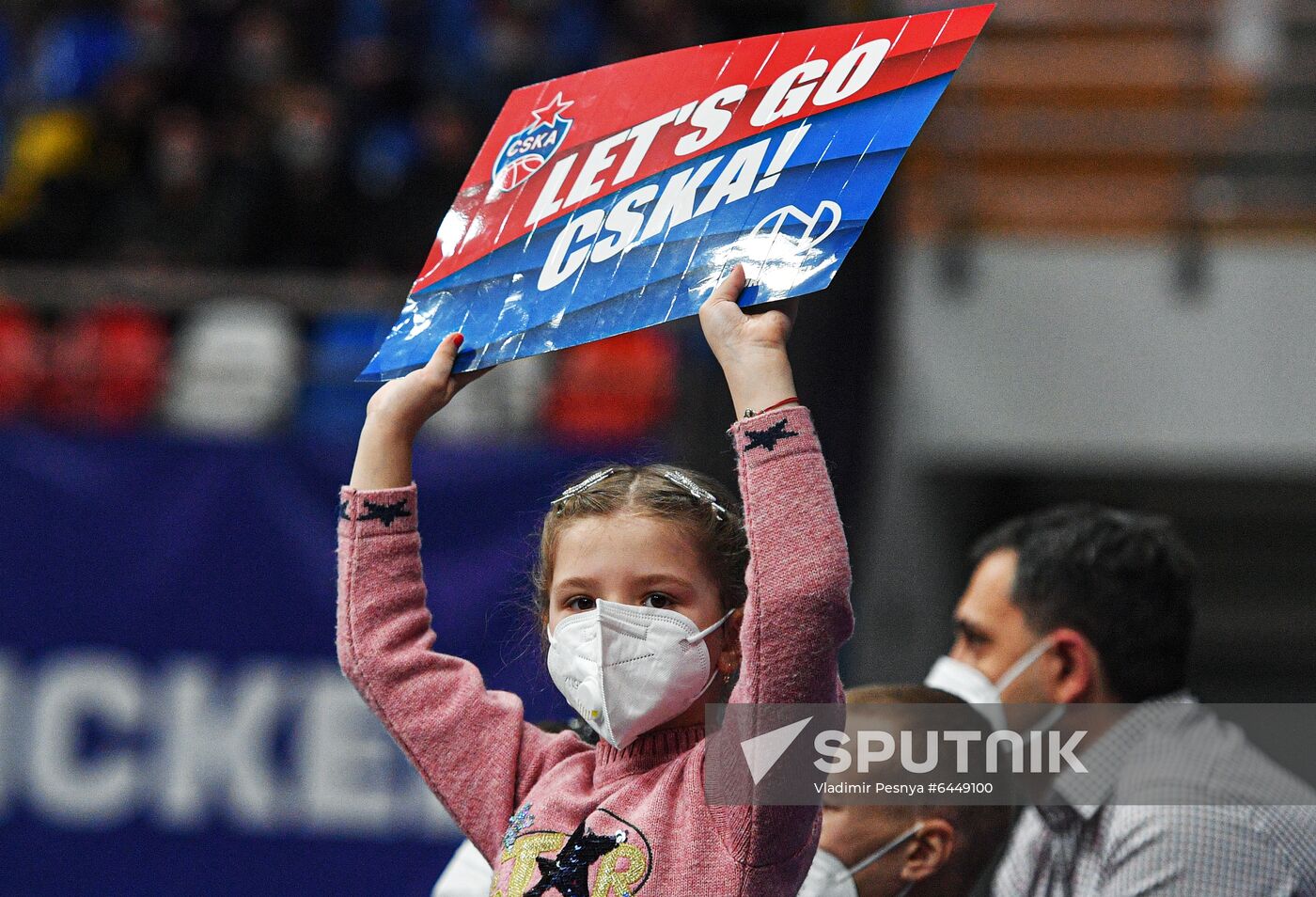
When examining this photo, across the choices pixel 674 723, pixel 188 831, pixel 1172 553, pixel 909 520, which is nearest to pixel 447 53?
pixel 909 520

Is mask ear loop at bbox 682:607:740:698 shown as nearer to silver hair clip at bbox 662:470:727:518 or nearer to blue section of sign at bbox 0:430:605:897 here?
silver hair clip at bbox 662:470:727:518

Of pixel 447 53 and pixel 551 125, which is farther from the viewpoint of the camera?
pixel 447 53

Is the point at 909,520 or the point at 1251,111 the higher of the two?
the point at 1251,111

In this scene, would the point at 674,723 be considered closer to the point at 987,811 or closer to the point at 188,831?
the point at 987,811

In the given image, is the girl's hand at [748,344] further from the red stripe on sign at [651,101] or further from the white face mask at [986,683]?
the white face mask at [986,683]

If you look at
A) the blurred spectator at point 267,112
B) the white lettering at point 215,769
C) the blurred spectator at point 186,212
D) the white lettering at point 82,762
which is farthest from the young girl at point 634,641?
the blurred spectator at point 186,212

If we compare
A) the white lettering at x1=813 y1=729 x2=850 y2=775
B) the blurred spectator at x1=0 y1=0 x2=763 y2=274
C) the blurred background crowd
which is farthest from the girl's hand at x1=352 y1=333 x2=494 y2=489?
the blurred spectator at x1=0 y1=0 x2=763 y2=274

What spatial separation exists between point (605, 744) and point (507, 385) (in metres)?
3.81

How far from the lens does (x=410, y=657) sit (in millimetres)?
1653

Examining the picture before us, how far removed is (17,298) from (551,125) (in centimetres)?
434

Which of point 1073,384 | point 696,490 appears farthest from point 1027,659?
point 1073,384

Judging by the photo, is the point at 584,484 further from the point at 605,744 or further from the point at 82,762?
the point at 82,762

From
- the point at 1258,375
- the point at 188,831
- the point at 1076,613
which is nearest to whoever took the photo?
the point at 1076,613

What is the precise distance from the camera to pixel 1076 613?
236 cm
